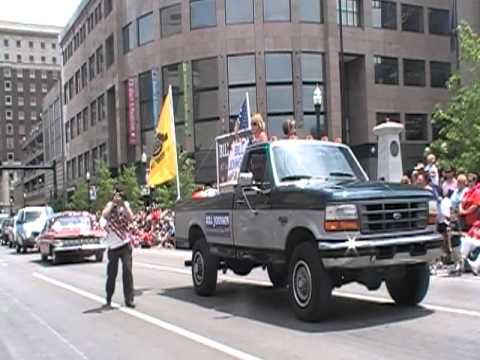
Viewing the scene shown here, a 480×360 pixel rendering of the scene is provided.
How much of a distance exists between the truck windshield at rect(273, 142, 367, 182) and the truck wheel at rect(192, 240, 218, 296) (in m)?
2.60

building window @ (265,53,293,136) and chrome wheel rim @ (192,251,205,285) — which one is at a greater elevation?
building window @ (265,53,293,136)

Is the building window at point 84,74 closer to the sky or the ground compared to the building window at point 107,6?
closer to the ground

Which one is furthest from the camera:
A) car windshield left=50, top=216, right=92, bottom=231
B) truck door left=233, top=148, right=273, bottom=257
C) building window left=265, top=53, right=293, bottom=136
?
building window left=265, top=53, right=293, bottom=136

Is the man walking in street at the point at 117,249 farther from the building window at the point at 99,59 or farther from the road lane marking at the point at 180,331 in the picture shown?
the building window at the point at 99,59

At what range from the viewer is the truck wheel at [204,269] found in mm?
12359

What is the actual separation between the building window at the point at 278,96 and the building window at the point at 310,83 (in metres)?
1.00

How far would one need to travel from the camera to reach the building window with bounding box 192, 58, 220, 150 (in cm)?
5134

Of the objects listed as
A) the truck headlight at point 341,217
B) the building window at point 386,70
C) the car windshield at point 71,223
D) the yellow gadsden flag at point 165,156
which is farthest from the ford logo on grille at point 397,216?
the building window at point 386,70

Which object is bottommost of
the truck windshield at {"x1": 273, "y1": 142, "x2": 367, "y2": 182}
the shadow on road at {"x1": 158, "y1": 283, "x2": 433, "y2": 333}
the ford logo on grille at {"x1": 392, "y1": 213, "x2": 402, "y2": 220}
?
the shadow on road at {"x1": 158, "y1": 283, "x2": 433, "y2": 333}

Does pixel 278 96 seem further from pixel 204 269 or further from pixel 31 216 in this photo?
pixel 204 269

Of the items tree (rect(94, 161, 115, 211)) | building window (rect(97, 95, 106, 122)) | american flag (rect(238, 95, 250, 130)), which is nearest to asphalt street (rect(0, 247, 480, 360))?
american flag (rect(238, 95, 250, 130))

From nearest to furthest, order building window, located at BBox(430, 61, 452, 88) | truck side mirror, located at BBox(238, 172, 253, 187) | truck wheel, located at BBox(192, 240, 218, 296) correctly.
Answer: truck side mirror, located at BBox(238, 172, 253, 187)
truck wheel, located at BBox(192, 240, 218, 296)
building window, located at BBox(430, 61, 452, 88)

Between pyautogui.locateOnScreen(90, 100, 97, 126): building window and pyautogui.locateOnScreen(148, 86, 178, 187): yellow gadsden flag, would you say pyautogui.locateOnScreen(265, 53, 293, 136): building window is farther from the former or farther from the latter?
pyautogui.locateOnScreen(148, 86, 178, 187): yellow gadsden flag

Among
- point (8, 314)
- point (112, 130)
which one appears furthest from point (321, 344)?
point (112, 130)
